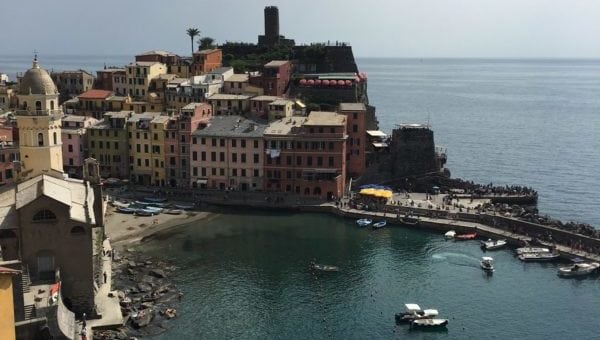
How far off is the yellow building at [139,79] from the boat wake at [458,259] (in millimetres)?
64625

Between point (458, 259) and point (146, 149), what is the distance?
48.3 metres

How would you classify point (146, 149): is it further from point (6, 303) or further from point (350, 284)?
point (6, 303)

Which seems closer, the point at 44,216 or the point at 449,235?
the point at 44,216

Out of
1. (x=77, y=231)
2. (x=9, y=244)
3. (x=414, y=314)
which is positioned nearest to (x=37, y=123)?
(x=77, y=231)

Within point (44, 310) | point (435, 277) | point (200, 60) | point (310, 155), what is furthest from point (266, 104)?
point (44, 310)

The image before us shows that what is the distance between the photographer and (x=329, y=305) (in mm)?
60312

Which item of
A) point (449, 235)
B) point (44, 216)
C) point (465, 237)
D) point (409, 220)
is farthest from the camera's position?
point (409, 220)

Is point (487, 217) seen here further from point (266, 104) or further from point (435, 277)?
point (266, 104)

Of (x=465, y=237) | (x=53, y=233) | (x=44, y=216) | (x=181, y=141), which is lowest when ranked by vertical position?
(x=465, y=237)

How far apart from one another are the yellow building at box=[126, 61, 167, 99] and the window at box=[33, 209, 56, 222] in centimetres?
6925

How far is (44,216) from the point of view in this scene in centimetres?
5044

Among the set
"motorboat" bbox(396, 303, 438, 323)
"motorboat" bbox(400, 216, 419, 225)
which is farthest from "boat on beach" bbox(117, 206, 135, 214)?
"motorboat" bbox(396, 303, 438, 323)

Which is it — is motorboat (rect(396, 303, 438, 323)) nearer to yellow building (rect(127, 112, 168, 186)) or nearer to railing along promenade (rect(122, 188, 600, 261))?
railing along promenade (rect(122, 188, 600, 261))

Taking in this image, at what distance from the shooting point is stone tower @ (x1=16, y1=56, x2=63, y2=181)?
57.8 m
